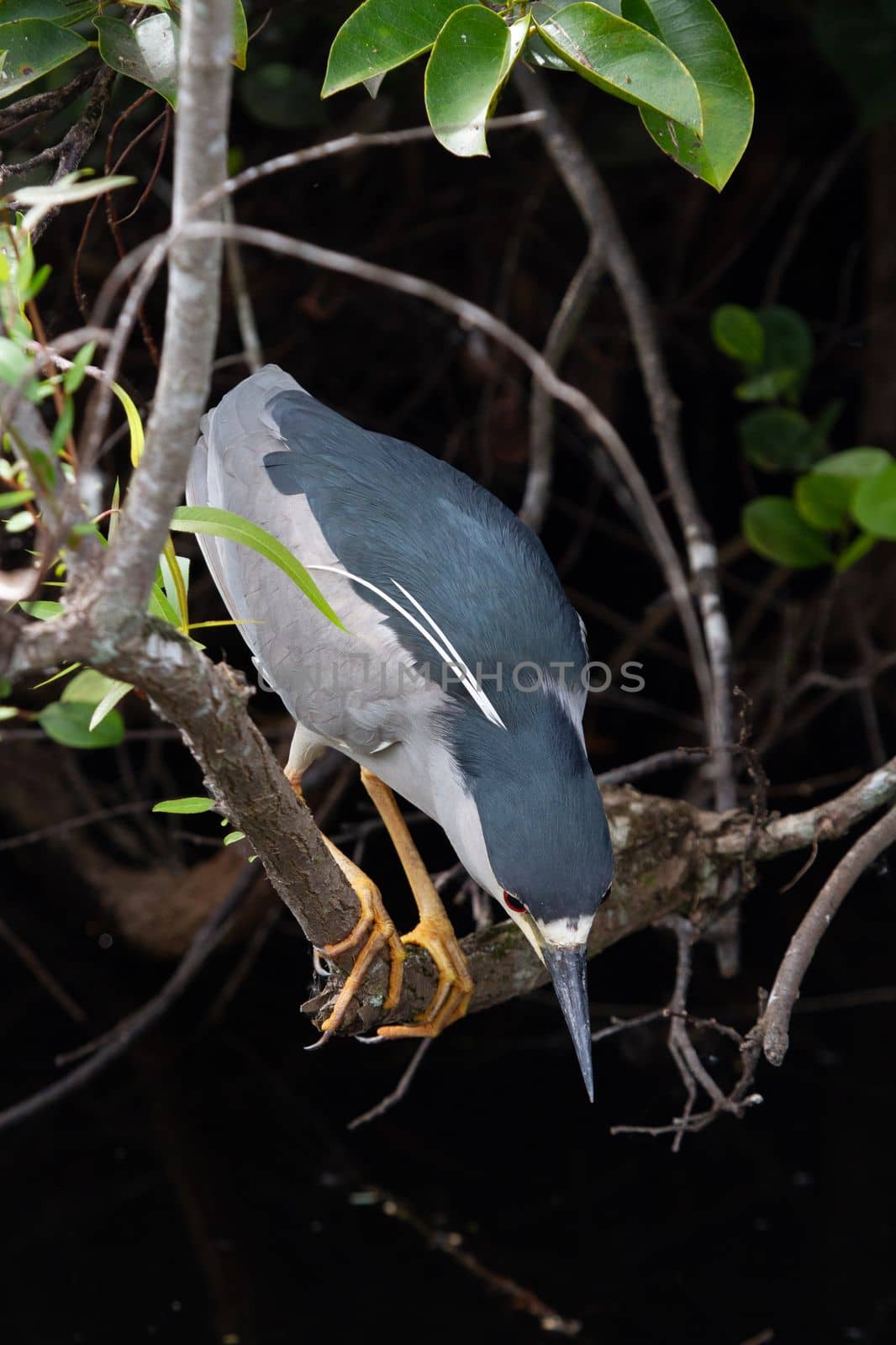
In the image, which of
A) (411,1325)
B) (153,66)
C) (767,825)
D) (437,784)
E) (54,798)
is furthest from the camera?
(54,798)

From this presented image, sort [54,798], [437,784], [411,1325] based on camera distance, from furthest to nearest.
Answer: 1. [54,798]
2. [411,1325]
3. [437,784]

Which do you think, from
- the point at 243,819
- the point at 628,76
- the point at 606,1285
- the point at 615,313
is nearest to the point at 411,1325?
the point at 606,1285

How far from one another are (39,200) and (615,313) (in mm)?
2787

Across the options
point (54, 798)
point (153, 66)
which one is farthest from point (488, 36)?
point (54, 798)

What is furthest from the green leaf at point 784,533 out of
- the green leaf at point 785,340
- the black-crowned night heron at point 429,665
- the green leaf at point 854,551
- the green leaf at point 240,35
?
the green leaf at point 240,35

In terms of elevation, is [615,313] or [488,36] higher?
[488,36]

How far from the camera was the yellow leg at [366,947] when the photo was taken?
154 centimetres

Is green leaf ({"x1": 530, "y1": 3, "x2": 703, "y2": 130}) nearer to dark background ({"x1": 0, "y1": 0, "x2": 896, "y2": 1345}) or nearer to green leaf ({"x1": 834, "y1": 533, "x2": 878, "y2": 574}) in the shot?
dark background ({"x1": 0, "y1": 0, "x2": 896, "y2": 1345})

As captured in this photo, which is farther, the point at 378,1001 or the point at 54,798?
the point at 54,798

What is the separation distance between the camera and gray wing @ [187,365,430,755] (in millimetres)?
1652

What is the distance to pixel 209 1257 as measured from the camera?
2418mm

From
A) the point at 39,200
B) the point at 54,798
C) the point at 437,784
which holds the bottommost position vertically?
the point at 54,798

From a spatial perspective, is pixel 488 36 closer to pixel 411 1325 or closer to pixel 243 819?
pixel 243 819

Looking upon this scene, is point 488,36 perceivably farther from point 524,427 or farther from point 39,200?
point 524,427
